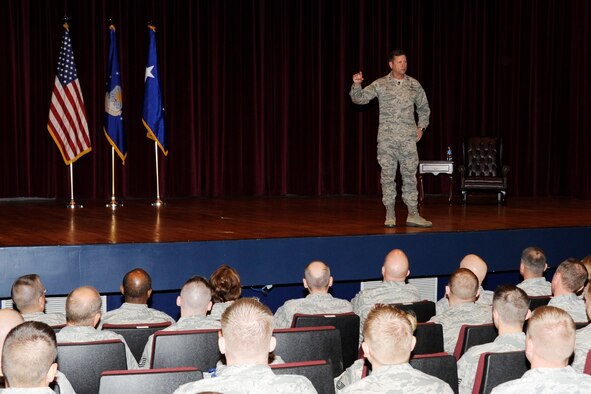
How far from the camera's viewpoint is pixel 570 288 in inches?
183

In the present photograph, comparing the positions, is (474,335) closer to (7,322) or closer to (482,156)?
(7,322)

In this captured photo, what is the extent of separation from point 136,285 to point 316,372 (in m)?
1.87

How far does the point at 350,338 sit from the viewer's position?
4512mm

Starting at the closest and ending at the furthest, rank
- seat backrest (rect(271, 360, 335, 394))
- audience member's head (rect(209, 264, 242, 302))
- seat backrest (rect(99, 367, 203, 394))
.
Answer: seat backrest (rect(99, 367, 203, 394))
seat backrest (rect(271, 360, 335, 394))
audience member's head (rect(209, 264, 242, 302))

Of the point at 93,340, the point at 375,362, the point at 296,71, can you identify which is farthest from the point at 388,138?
the point at 296,71

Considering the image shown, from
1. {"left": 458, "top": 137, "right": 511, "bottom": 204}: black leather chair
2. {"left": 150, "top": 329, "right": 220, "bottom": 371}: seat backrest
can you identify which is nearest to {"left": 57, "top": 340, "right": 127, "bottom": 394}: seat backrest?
{"left": 150, "top": 329, "right": 220, "bottom": 371}: seat backrest

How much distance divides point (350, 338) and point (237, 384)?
78.5 inches

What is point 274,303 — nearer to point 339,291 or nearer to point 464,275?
point 339,291

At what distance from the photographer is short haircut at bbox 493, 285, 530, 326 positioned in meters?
3.59

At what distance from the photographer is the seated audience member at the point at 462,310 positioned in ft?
14.5

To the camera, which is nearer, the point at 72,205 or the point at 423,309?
the point at 423,309

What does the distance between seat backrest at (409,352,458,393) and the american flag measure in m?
7.90

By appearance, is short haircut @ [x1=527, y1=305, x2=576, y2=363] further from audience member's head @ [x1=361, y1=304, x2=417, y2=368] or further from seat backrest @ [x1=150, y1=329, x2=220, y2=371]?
seat backrest @ [x1=150, y1=329, x2=220, y2=371]

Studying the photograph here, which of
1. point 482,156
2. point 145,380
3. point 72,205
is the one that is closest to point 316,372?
point 145,380
